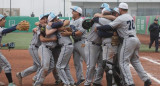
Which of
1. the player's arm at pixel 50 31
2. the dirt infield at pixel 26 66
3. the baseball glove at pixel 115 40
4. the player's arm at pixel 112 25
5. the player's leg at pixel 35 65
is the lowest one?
the dirt infield at pixel 26 66

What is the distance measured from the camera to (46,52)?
9734mm

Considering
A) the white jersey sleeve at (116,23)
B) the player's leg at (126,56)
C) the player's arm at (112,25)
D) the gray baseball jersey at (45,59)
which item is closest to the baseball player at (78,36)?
the gray baseball jersey at (45,59)

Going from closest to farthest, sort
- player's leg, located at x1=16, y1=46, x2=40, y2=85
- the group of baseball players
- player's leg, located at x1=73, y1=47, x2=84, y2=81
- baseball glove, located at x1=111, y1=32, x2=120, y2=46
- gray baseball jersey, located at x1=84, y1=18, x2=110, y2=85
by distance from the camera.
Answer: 1. the group of baseball players
2. baseball glove, located at x1=111, y1=32, x2=120, y2=46
3. gray baseball jersey, located at x1=84, y1=18, x2=110, y2=85
4. player's leg, located at x1=16, y1=46, x2=40, y2=85
5. player's leg, located at x1=73, y1=47, x2=84, y2=81

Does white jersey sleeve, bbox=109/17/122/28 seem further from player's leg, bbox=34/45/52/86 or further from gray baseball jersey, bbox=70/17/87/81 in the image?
player's leg, bbox=34/45/52/86

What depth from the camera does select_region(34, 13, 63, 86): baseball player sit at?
9672mm

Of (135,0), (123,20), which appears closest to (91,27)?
(123,20)

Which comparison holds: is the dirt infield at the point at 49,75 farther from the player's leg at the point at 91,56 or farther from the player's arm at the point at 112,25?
the player's arm at the point at 112,25

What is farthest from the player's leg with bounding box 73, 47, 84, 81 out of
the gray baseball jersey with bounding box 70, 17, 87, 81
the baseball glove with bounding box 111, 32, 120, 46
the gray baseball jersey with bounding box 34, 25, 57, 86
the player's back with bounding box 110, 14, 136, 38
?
the player's back with bounding box 110, 14, 136, 38

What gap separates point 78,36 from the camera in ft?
33.8

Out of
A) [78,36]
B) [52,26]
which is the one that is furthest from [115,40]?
[52,26]

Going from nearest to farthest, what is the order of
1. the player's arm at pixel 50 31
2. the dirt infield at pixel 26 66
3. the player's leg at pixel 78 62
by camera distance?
1. the player's arm at pixel 50 31
2. the player's leg at pixel 78 62
3. the dirt infield at pixel 26 66

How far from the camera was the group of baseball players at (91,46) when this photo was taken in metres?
9.20

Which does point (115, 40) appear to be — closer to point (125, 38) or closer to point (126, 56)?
point (125, 38)

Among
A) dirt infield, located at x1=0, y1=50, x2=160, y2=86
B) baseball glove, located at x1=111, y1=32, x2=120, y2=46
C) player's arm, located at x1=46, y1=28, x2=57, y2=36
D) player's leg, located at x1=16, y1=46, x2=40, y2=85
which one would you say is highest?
player's arm, located at x1=46, y1=28, x2=57, y2=36
